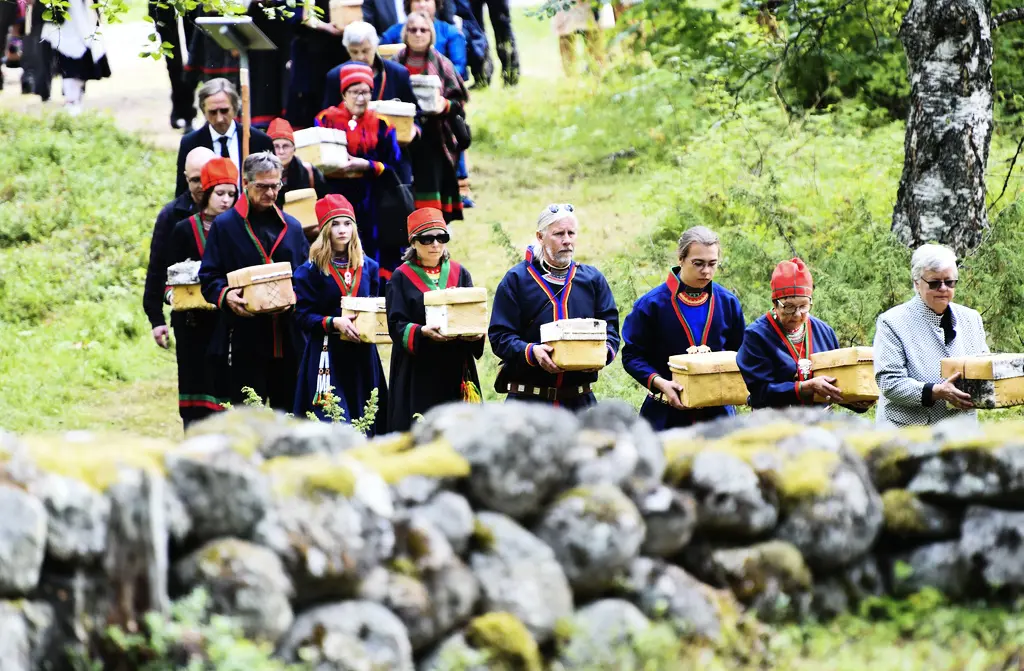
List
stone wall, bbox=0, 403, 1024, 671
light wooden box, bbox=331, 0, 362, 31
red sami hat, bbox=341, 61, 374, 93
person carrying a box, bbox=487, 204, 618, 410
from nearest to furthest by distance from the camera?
stone wall, bbox=0, 403, 1024, 671
person carrying a box, bbox=487, 204, 618, 410
red sami hat, bbox=341, 61, 374, 93
light wooden box, bbox=331, 0, 362, 31

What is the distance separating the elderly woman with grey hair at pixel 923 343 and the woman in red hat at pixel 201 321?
12.5 feet

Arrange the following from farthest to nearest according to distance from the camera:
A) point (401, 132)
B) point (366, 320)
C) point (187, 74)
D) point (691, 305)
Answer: point (187, 74), point (401, 132), point (366, 320), point (691, 305)

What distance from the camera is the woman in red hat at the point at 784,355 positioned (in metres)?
6.95

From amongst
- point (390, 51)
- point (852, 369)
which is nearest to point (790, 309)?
point (852, 369)

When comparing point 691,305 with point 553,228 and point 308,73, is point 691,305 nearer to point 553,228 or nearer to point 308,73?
point 553,228

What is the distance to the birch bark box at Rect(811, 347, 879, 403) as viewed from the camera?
6953 mm

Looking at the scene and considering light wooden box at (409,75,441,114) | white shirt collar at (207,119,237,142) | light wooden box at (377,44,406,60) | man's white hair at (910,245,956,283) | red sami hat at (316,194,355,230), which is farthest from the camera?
light wooden box at (377,44,406,60)

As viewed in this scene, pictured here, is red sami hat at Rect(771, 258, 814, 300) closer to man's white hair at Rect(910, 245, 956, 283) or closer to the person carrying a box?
man's white hair at Rect(910, 245, 956, 283)

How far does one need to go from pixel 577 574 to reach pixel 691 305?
10.4 feet

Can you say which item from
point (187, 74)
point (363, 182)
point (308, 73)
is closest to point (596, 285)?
point (363, 182)

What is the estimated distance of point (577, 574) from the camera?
445 centimetres

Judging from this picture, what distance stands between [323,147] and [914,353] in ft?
15.5

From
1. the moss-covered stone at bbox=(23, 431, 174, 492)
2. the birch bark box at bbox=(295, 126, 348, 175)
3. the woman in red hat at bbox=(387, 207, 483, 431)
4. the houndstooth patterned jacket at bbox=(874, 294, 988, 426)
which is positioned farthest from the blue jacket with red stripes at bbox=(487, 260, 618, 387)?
the moss-covered stone at bbox=(23, 431, 174, 492)

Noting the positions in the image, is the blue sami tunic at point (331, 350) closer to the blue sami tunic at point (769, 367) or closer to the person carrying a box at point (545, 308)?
the person carrying a box at point (545, 308)
